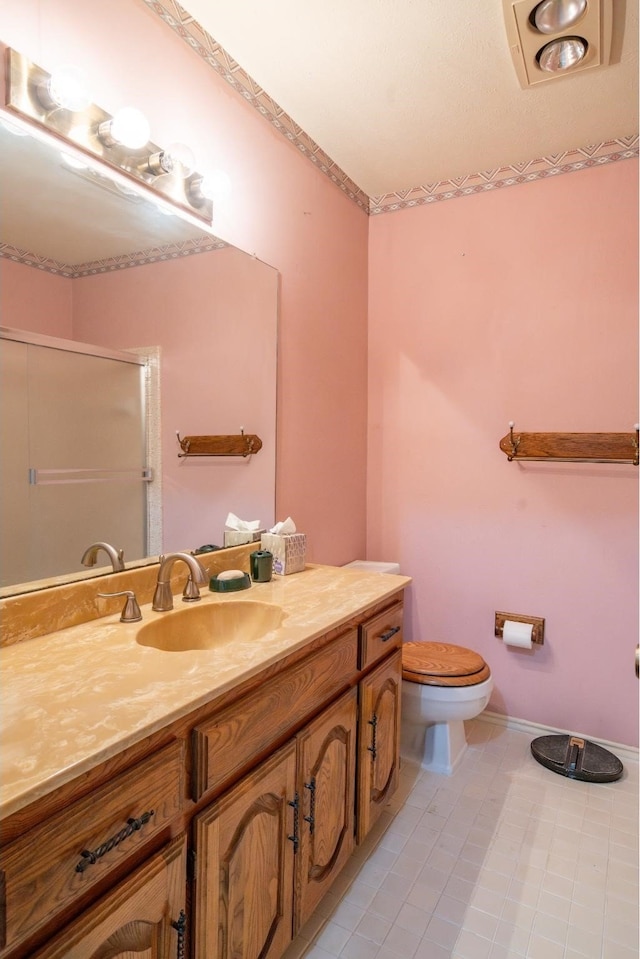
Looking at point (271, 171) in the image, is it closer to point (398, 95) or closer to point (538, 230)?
point (398, 95)

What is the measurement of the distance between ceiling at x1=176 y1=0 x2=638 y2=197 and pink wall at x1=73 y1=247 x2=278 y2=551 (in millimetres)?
658

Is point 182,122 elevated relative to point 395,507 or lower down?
elevated

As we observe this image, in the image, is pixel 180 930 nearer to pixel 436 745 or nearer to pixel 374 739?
pixel 374 739

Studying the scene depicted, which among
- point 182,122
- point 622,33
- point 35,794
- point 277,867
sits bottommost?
point 277,867

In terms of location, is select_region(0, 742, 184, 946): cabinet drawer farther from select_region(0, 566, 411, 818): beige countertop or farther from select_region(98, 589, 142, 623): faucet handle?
select_region(98, 589, 142, 623): faucet handle

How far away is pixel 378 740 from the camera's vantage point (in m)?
1.65

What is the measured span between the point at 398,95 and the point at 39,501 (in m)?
1.90

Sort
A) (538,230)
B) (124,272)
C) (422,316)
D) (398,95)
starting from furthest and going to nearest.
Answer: (422,316)
(538,230)
(398,95)
(124,272)

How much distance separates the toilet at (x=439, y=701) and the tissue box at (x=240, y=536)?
803 millimetres

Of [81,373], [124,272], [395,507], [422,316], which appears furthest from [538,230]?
[81,373]

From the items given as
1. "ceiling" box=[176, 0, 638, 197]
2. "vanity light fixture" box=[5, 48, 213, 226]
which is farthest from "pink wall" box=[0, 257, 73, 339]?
"ceiling" box=[176, 0, 638, 197]

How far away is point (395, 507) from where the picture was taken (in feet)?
9.04

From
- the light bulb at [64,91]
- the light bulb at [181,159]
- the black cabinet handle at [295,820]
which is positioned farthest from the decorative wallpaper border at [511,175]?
the black cabinet handle at [295,820]

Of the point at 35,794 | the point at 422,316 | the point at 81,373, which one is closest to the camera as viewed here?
the point at 35,794
